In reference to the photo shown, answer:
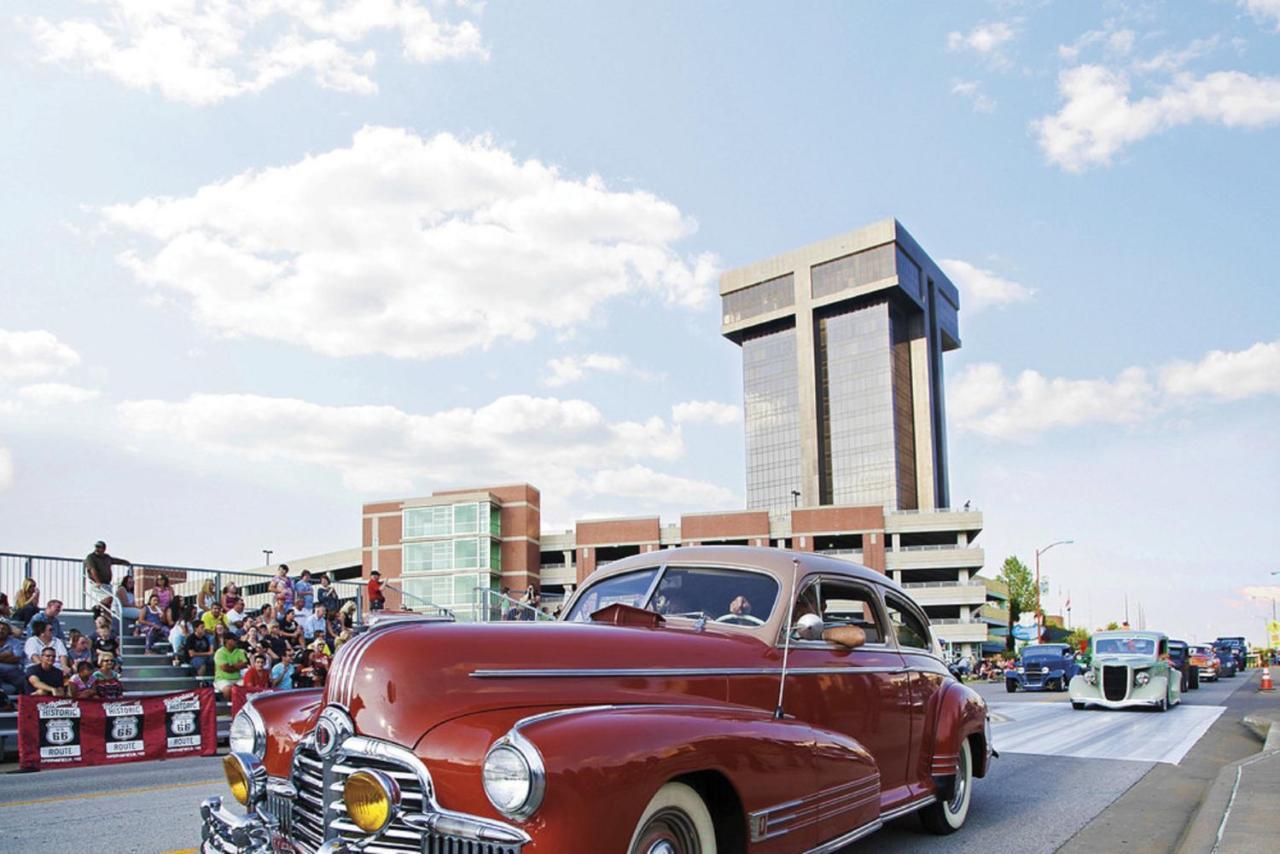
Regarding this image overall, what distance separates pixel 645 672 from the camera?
15.3 ft

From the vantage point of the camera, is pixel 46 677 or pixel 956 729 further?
pixel 46 677

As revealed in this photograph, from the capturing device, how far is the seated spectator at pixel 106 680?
14.2 m

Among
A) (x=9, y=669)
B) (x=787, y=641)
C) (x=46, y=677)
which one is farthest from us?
(x=9, y=669)

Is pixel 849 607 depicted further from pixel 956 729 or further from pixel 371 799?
pixel 371 799

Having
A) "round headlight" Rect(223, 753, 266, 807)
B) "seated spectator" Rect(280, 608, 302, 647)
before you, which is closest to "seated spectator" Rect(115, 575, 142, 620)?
"seated spectator" Rect(280, 608, 302, 647)

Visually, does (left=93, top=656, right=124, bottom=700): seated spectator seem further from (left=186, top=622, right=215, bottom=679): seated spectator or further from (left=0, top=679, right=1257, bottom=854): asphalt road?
(left=0, top=679, right=1257, bottom=854): asphalt road

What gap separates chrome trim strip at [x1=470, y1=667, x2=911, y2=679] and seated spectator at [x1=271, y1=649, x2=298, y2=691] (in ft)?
41.1

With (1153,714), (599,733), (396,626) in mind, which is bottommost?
(1153,714)

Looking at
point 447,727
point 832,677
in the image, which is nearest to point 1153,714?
point 832,677

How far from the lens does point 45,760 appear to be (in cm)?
1221

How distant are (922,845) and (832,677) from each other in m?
1.80

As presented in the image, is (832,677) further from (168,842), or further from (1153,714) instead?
(1153,714)

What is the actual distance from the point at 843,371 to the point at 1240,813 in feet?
433

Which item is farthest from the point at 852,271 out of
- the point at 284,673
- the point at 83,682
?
the point at 83,682
